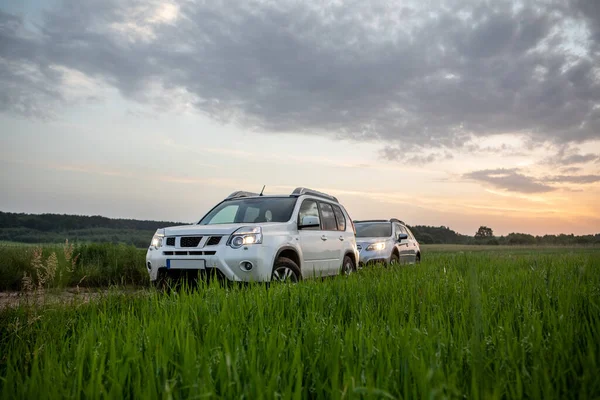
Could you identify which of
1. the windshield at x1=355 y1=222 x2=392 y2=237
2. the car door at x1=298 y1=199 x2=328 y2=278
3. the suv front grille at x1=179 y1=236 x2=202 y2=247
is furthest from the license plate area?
the windshield at x1=355 y1=222 x2=392 y2=237

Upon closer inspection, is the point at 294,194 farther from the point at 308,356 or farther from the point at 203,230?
the point at 308,356

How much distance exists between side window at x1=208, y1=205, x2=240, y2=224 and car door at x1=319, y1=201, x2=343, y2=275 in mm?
1870

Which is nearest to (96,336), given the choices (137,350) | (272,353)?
(137,350)

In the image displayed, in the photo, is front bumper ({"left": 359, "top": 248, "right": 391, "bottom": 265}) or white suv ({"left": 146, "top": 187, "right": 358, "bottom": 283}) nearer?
white suv ({"left": 146, "top": 187, "right": 358, "bottom": 283})

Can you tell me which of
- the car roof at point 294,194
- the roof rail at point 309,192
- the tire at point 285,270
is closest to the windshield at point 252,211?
the car roof at point 294,194

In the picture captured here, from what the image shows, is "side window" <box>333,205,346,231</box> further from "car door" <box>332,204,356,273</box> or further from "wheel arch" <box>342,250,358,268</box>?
"wheel arch" <box>342,250,358,268</box>

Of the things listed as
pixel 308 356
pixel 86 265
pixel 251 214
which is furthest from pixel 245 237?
pixel 86 265

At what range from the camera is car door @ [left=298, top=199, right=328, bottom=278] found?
354 inches

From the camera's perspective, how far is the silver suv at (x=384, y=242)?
45.3 ft

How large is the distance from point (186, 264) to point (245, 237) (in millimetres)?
1099

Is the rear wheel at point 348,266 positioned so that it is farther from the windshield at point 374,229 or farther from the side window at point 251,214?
the windshield at point 374,229

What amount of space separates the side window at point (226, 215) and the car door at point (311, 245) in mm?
1500

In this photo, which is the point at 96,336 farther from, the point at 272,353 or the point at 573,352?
the point at 573,352

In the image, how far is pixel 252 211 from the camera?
32.0ft
